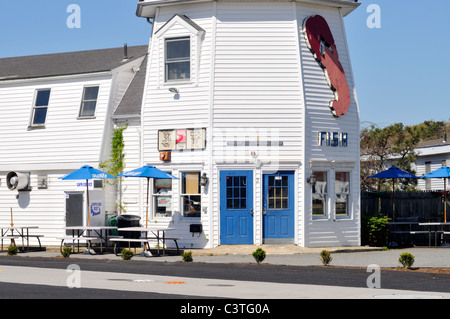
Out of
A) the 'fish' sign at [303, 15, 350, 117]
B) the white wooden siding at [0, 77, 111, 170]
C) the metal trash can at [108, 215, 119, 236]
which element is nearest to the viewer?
the 'fish' sign at [303, 15, 350, 117]

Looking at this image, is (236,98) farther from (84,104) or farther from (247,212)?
(84,104)

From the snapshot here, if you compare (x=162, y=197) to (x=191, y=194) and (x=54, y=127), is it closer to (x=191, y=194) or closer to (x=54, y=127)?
(x=191, y=194)

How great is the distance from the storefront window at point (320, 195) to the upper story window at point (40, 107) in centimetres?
1042

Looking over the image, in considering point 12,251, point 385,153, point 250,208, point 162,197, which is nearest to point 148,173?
point 162,197

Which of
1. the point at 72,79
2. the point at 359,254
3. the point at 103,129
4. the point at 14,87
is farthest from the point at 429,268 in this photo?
the point at 14,87

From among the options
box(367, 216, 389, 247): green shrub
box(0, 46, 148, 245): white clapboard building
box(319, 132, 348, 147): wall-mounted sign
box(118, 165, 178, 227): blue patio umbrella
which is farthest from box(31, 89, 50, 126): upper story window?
box(367, 216, 389, 247): green shrub

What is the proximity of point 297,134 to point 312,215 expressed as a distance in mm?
2715

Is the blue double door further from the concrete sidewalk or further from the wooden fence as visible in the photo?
the wooden fence

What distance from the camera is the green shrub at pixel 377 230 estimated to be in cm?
2655

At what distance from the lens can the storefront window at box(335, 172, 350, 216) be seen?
2567 cm

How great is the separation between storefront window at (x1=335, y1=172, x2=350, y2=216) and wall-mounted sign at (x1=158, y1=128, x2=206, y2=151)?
4.87 m

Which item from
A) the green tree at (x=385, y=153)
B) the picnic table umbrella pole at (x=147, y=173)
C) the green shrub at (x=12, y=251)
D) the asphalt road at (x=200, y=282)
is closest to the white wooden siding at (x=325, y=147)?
the picnic table umbrella pole at (x=147, y=173)

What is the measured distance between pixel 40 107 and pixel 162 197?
20.8 feet
